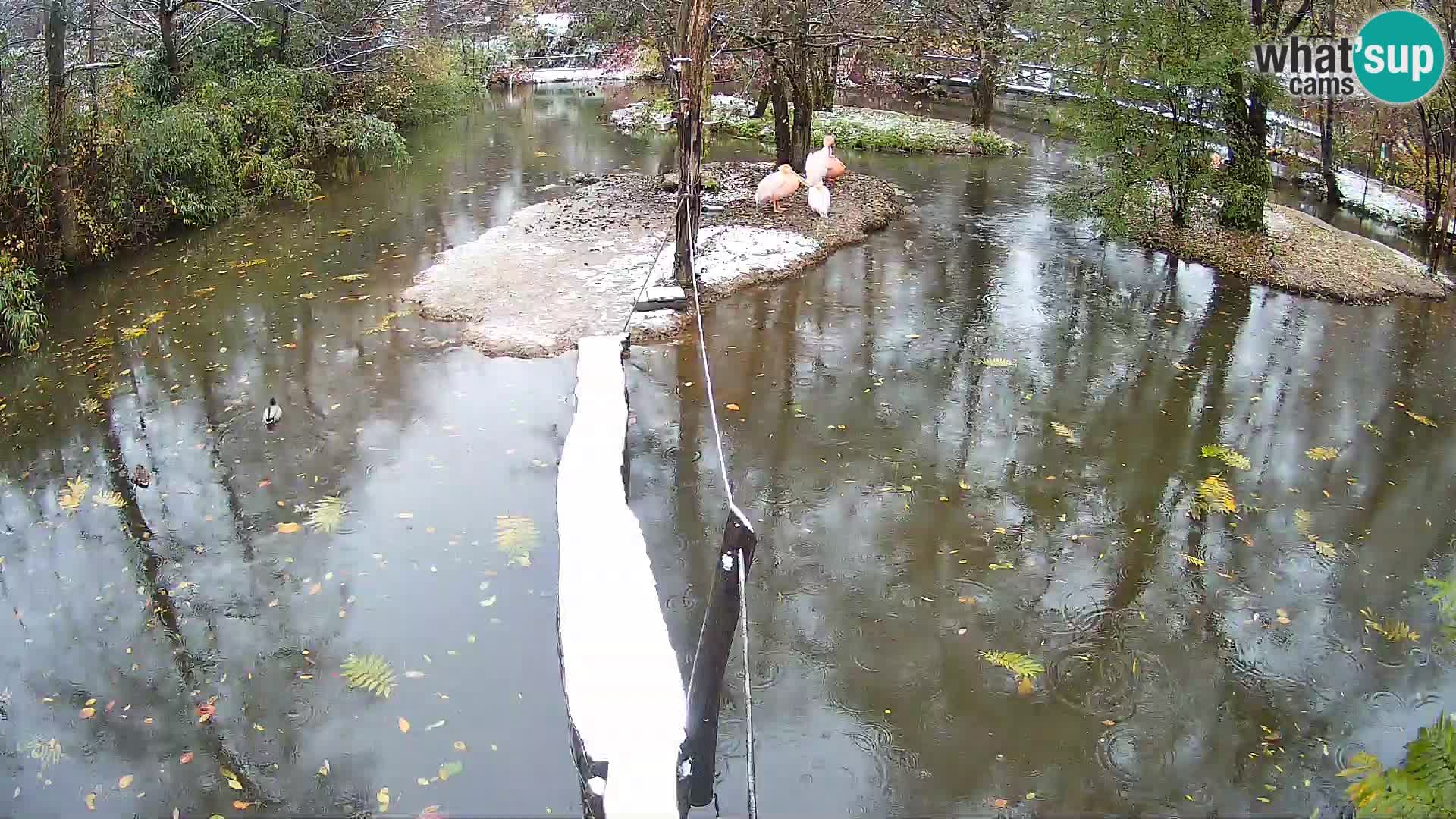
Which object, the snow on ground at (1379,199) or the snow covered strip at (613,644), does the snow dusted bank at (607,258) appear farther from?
the snow on ground at (1379,199)

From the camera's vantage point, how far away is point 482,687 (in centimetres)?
446

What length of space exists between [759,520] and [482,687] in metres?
2.13

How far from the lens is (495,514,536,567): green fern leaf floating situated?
5.46 metres

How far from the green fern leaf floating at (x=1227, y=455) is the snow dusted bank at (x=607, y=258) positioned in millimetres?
4792

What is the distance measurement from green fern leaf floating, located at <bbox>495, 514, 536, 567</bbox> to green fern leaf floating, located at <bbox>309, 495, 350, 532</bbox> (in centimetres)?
104

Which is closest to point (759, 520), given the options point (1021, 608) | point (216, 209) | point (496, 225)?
point (1021, 608)

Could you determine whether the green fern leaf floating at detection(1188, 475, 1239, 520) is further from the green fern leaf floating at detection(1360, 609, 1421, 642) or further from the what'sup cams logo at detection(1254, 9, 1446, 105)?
the what'sup cams logo at detection(1254, 9, 1446, 105)

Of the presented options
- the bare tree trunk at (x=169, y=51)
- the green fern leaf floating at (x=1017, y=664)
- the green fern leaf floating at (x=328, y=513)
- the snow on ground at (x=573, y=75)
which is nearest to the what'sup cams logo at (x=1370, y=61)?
the green fern leaf floating at (x=1017, y=664)

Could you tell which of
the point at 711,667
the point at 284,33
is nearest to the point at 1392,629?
the point at 711,667

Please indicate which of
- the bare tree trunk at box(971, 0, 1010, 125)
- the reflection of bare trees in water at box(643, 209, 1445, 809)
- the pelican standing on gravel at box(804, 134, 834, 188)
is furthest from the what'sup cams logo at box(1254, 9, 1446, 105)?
the bare tree trunk at box(971, 0, 1010, 125)

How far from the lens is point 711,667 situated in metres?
3.29

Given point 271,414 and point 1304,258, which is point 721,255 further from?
point 1304,258

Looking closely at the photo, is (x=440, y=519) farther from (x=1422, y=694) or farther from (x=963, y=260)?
(x=963, y=260)

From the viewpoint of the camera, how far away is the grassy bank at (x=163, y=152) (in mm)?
9531
